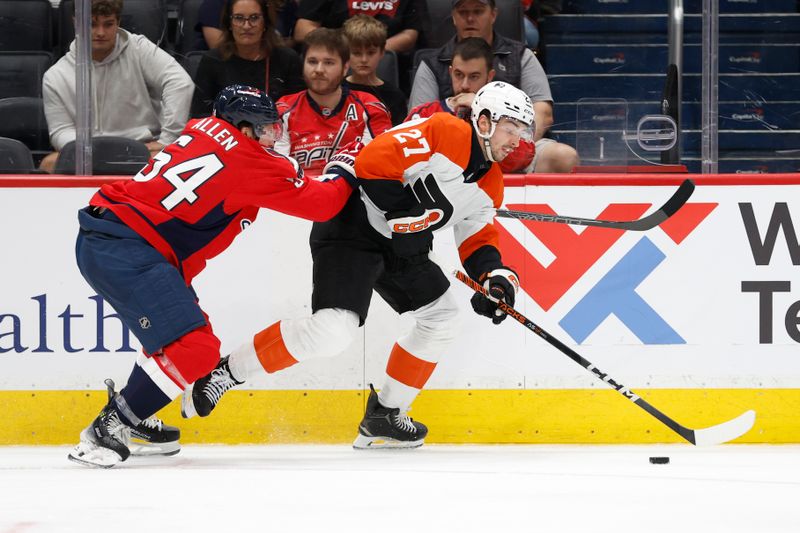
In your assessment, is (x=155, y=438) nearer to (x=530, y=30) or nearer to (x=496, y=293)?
(x=496, y=293)

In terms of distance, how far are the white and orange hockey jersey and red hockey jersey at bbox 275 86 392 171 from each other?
48 cm

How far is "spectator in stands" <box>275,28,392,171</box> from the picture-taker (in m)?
4.24

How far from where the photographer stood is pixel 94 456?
3.53 m

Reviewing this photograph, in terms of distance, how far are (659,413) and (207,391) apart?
4.75 feet

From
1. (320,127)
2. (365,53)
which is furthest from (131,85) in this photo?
(365,53)

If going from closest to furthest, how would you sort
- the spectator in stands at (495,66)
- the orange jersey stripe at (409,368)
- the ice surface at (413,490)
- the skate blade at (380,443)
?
the ice surface at (413,490)
the orange jersey stripe at (409,368)
the skate blade at (380,443)
the spectator in stands at (495,66)

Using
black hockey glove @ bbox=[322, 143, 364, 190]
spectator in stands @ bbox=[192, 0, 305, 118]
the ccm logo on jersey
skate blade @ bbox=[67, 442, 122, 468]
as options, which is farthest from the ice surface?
spectator in stands @ bbox=[192, 0, 305, 118]

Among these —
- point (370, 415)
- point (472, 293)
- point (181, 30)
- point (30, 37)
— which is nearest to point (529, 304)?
point (472, 293)

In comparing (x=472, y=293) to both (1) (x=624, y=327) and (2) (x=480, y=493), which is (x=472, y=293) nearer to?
(1) (x=624, y=327)

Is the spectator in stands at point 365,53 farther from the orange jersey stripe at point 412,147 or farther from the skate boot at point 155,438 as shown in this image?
the skate boot at point 155,438

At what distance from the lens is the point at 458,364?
4.14 m

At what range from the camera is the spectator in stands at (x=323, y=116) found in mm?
4242

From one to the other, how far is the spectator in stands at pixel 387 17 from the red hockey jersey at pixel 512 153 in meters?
0.39

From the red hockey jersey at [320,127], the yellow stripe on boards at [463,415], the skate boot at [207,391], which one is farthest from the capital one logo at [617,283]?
the skate boot at [207,391]
